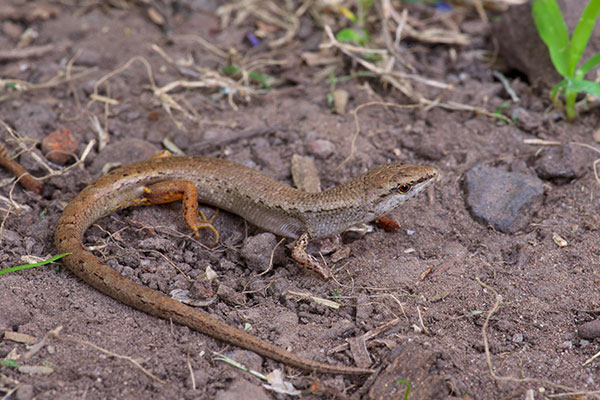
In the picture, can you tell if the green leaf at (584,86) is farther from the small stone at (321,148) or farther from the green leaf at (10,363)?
the green leaf at (10,363)

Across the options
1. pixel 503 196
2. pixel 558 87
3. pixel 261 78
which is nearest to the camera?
pixel 503 196

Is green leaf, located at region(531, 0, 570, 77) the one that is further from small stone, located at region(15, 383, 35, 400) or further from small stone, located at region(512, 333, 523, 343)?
small stone, located at region(15, 383, 35, 400)

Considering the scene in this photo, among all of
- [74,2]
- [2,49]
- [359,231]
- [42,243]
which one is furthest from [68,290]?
[74,2]

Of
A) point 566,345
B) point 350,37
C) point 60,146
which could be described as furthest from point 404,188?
point 60,146

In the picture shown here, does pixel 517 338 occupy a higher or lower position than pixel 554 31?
lower

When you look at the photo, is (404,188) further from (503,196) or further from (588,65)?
(588,65)

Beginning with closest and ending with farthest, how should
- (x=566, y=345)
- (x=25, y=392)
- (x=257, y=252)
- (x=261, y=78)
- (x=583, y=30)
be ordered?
(x=25, y=392) → (x=566, y=345) → (x=257, y=252) → (x=583, y=30) → (x=261, y=78)

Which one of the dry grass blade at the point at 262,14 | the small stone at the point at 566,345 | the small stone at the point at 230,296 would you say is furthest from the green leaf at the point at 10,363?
the dry grass blade at the point at 262,14

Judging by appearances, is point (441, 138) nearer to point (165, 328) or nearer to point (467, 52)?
point (467, 52)
